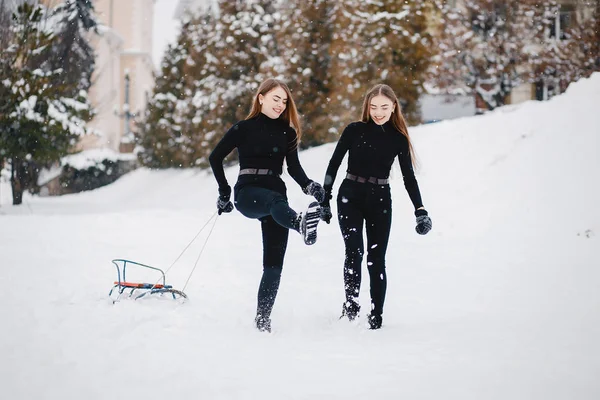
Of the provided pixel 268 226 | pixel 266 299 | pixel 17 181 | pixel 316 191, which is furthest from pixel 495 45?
pixel 266 299

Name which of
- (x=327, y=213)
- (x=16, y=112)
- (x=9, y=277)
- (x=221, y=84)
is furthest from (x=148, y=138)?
(x=327, y=213)

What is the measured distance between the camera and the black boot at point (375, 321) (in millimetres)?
5078

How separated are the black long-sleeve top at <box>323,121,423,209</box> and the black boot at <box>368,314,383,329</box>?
0.95m

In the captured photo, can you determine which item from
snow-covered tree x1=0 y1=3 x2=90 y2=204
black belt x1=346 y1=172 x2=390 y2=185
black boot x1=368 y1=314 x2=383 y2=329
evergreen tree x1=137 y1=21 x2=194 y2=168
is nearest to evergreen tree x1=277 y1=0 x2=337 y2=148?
snow-covered tree x1=0 y1=3 x2=90 y2=204

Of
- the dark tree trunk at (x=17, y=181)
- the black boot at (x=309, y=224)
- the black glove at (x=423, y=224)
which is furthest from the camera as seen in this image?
the dark tree trunk at (x=17, y=181)

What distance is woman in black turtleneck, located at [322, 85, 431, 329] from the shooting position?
5.16 m

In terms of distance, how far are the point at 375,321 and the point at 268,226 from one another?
1095mm

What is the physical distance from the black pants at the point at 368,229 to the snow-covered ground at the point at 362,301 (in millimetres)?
313

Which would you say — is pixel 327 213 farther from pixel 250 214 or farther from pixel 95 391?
pixel 95 391

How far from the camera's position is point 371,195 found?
5.16 metres

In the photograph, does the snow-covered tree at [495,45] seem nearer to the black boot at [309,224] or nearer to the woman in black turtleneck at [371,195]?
the woman in black turtleneck at [371,195]

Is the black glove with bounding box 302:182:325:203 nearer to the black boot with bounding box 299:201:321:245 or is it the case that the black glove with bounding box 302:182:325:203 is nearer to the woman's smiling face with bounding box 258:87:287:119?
the black boot with bounding box 299:201:321:245

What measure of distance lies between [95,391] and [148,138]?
32.1m

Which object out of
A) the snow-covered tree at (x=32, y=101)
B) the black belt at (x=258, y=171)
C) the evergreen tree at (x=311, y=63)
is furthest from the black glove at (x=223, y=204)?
the evergreen tree at (x=311, y=63)
